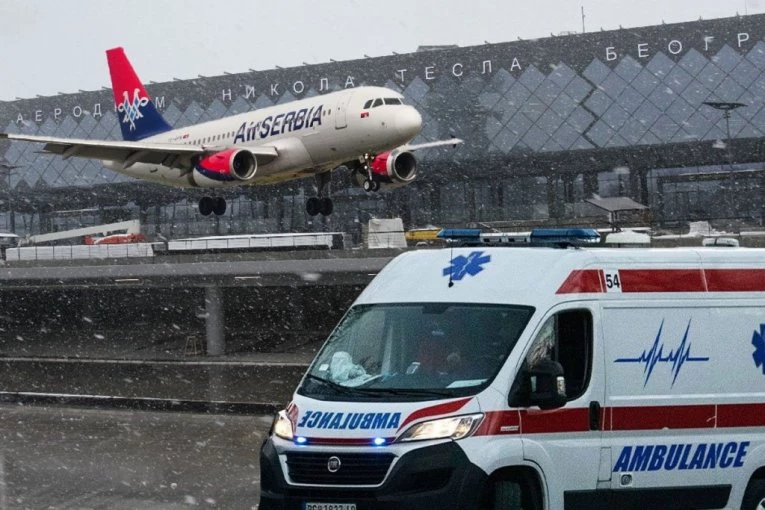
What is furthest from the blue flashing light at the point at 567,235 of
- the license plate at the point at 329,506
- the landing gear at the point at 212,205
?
the landing gear at the point at 212,205

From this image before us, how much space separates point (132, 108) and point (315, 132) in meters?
16.7

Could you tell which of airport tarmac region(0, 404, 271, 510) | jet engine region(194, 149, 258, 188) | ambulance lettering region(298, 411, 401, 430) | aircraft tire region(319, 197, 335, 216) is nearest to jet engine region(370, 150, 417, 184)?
aircraft tire region(319, 197, 335, 216)

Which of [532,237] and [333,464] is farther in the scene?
[532,237]

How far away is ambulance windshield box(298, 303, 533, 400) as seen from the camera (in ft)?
27.0

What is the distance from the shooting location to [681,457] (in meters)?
8.79

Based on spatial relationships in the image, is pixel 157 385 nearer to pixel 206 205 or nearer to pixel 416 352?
pixel 416 352

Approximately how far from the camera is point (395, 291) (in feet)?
29.6

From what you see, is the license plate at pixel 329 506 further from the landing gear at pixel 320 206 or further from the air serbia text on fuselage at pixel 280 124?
the landing gear at pixel 320 206

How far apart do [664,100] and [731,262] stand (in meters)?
62.2

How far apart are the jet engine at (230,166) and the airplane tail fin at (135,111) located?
35.9 ft

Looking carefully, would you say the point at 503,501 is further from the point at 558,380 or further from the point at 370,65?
the point at 370,65

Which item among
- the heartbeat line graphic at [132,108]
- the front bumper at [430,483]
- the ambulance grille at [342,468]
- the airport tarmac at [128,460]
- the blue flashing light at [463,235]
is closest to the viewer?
the front bumper at [430,483]

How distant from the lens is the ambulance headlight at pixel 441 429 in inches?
306

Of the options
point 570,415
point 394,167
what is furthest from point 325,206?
point 570,415
